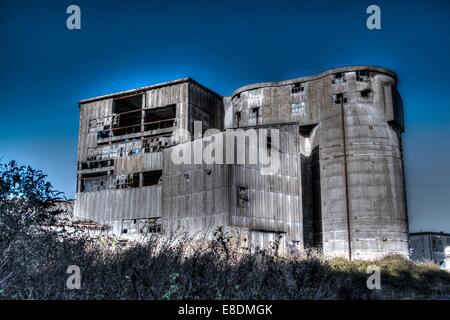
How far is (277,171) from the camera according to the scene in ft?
90.3

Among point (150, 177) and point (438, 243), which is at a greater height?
point (150, 177)

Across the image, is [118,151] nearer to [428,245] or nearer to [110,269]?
[428,245]

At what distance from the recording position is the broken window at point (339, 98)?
31716 millimetres

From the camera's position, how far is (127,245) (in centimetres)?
1009

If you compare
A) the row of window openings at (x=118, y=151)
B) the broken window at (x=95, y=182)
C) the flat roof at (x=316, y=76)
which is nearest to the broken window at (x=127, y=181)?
the broken window at (x=95, y=182)

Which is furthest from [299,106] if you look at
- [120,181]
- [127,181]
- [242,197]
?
[120,181]

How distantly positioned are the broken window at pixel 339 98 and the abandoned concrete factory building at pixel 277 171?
0.23ft

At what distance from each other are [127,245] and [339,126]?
23986mm

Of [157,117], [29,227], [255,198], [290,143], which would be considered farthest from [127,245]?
[157,117]

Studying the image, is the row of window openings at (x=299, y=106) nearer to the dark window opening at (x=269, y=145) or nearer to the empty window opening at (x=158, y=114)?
the empty window opening at (x=158, y=114)

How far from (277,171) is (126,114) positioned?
57.1 feet

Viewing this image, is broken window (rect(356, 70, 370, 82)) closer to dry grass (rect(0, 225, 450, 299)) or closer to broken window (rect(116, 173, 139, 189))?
broken window (rect(116, 173, 139, 189))

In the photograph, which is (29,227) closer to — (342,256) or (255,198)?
(255,198)

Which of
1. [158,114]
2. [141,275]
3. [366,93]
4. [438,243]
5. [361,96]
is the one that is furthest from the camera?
[438,243]
